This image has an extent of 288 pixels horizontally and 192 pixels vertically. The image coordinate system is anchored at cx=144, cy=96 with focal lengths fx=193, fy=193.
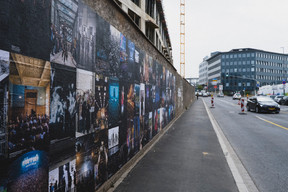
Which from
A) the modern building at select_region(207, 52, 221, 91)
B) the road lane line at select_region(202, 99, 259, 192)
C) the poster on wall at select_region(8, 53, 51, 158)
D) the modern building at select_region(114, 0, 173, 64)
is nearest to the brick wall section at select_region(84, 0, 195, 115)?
the poster on wall at select_region(8, 53, 51, 158)

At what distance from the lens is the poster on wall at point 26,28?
5.03ft

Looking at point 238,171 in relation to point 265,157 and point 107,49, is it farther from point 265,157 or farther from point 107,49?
point 107,49

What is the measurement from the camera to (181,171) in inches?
165

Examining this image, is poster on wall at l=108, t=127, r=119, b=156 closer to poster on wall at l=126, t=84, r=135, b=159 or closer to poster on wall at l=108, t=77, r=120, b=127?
poster on wall at l=108, t=77, r=120, b=127

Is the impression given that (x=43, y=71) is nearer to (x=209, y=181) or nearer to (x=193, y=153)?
(x=209, y=181)

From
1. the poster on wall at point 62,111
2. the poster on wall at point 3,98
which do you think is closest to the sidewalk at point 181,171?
the poster on wall at point 62,111

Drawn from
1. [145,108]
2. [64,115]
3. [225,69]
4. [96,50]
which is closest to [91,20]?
[96,50]

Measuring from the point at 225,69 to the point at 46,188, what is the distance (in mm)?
113586

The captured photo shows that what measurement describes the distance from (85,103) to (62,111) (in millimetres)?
463

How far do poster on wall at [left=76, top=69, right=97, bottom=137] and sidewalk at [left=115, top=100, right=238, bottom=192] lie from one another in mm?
1396

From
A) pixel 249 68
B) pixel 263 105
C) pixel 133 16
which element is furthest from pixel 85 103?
pixel 249 68

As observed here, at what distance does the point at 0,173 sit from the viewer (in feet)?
4.92

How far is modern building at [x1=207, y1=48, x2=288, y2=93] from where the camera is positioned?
99375 mm

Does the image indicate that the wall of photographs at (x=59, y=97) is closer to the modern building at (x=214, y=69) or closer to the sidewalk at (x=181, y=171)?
the sidewalk at (x=181, y=171)
